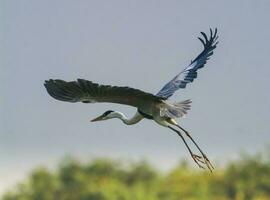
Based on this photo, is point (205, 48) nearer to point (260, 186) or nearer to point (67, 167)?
point (260, 186)

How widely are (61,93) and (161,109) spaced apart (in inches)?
23.0

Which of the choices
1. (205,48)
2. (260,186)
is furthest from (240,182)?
(205,48)

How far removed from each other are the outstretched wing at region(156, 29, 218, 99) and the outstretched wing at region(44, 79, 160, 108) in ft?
2.61

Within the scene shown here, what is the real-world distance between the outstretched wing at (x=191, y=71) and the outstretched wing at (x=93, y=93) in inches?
31.3

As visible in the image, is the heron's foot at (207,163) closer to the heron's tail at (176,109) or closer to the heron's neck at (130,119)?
the heron's tail at (176,109)

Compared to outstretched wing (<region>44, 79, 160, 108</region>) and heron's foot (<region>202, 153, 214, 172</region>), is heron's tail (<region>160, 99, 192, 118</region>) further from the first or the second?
heron's foot (<region>202, 153, 214, 172</region>)

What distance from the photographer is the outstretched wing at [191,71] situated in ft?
28.1

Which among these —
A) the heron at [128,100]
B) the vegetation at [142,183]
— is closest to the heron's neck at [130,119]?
the heron at [128,100]

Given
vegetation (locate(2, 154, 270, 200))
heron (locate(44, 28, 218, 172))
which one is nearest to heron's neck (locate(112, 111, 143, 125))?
heron (locate(44, 28, 218, 172))

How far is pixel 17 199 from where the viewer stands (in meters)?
41.7

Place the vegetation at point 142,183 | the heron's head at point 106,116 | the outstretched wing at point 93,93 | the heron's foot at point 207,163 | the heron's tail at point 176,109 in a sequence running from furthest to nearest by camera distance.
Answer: the vegetation at point 142,183 → the heron's head at point 106,116 → the heron's tail at point 176,109 → the heron's foot at point 207,163 → the outstretched wing at point 93,93

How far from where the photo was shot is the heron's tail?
7750 mm

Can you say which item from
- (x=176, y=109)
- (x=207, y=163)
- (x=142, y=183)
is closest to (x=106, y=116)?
(x=176, y=109)

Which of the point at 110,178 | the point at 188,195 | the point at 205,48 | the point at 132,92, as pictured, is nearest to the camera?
→ the point at 132,92
